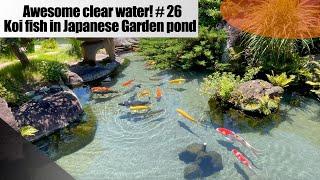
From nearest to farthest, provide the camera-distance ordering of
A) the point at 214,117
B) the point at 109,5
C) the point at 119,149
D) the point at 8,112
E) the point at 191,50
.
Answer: the point at 109,5
the point at 8,112
the point at 119,149
the point at 214,117
the point at 191,50

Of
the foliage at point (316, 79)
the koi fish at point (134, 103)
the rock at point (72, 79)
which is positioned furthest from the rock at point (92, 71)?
the foliage at point (316, 79)

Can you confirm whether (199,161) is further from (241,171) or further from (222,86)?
(222,86)

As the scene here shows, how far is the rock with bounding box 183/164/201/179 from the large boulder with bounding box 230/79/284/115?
2.33 m

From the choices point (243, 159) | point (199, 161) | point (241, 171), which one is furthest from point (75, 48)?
point (241, 171)

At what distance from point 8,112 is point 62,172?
1.39 m

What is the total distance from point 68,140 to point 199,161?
8.39ft

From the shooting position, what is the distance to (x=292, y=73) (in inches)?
391

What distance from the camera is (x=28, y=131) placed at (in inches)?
301

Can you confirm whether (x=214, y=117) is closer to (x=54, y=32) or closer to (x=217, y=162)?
(x=217, y=162)

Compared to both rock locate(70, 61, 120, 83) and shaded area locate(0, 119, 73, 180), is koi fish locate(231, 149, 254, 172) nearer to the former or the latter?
shaded area locate(0, 119, 73, 180)

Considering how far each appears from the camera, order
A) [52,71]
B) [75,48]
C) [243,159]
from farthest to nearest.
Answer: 1. [75,48]
2. [52,71]
3. [243,159]

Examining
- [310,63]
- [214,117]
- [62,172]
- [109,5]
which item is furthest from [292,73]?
[62,172]

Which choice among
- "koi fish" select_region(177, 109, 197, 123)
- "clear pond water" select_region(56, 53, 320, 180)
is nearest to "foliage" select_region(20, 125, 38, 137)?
"clear pond water" select_region(56, 53, 320, 180)

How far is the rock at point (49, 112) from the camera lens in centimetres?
804
